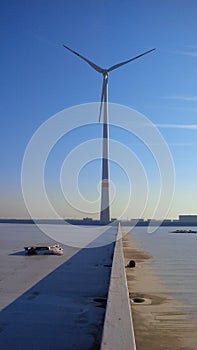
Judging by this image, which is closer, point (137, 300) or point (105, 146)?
point (137, 300)

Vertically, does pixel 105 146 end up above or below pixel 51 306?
above

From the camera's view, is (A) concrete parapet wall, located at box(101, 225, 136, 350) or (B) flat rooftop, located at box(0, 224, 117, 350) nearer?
(A) concrete parapet wall, located at box(101, 225, 136, 350)

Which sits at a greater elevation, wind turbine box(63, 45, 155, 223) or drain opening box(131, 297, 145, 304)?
wind turbine box(63, 45, 155, 223)

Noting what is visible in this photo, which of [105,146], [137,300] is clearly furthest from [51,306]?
[105,146]

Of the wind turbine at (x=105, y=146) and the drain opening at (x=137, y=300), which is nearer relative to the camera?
the drain opening at (x=137, y=300)

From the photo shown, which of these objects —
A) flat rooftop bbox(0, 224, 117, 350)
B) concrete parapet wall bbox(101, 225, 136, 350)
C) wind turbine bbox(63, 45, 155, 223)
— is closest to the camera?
concrete parapet wall bbox(101, 225, 136, 350)

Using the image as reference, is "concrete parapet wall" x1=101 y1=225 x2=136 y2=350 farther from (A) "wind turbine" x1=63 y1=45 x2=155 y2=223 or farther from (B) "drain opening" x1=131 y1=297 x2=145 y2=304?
(A) "wind turbine" x1=63 y1=45 x2=155 y2=223

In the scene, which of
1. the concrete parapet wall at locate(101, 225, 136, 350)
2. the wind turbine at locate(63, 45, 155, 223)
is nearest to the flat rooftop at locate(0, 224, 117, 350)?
the concrete parapet wall at locate(101, 225, 136, 350)

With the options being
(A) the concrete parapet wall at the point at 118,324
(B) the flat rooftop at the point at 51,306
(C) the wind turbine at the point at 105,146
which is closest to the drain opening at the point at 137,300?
(B) the flat rooftop at the point at 51,306

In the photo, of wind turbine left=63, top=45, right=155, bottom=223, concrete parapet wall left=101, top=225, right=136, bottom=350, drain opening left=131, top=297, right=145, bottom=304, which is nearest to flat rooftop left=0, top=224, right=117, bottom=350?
concrete parapet wall left=101, top=225, right=136, bottom=350

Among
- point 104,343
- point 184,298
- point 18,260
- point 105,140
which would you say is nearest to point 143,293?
point 184,298

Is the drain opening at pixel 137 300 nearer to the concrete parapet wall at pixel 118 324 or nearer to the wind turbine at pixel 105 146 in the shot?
the concrete parapet wall at pixel 118 324

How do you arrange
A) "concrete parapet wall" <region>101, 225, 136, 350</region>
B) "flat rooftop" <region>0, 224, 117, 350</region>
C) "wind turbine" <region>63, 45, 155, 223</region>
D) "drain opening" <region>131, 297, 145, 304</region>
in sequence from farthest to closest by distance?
"wind turbine" <region>63, 45, 155, 223</region> → "drain opening" <region>131, 297, 145, 304</region> → "flat rooftop" <region>0, 224, 117, 350</region> → "concrete parapet wall" <region>101, 225, 136, 350</region>

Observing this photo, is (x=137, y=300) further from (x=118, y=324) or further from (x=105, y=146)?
(x=105, y=146)
